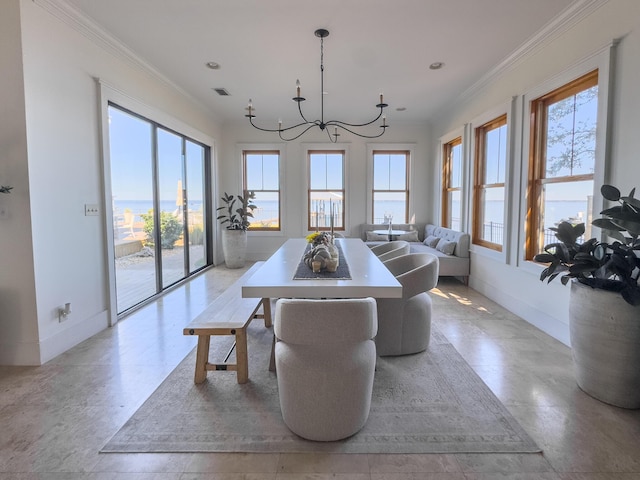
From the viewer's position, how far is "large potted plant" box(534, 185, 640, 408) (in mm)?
2010

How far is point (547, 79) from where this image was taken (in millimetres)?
3354

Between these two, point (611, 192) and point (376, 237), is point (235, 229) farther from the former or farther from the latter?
point (611, 192)

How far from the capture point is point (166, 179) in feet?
15.7

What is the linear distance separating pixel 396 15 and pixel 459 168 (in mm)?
3353

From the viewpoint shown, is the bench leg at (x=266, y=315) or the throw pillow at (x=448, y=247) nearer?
the bench leg at (x=266, y=315)

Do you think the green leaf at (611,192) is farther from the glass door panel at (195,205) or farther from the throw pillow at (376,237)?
the glass door panel at (195,205)

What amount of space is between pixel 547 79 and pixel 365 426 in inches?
137

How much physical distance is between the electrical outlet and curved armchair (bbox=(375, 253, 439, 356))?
2.71 m

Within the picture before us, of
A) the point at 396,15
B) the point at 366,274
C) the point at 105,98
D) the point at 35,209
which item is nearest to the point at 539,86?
the point at 396,15

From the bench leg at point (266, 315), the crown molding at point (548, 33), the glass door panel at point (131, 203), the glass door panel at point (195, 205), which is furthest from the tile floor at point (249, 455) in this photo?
the crown molding at point (548, 33)

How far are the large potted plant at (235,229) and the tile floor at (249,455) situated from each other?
10.8 ft

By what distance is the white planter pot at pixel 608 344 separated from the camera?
2.04 meters

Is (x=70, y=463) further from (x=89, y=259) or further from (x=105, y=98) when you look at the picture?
(x=105, y=98)

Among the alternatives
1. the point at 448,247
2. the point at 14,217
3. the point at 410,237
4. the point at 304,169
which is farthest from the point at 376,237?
the point at 14,217
